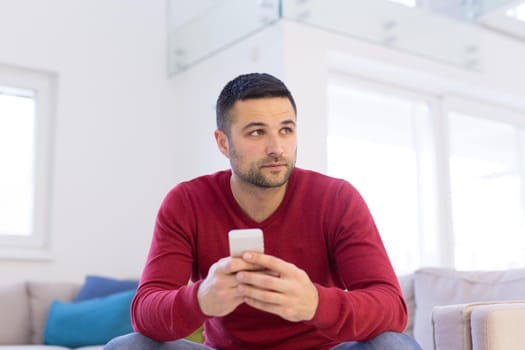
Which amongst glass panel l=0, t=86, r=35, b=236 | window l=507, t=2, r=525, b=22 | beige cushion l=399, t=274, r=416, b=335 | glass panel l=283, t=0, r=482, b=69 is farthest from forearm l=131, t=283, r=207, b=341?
window l=507, t=2, r=525, b=22

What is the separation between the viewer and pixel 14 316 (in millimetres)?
3197

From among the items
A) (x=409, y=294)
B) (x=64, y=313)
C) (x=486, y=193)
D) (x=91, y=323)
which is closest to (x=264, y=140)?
(x=409, y=294)

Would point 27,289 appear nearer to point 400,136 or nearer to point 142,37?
point 142,37

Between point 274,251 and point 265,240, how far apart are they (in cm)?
3

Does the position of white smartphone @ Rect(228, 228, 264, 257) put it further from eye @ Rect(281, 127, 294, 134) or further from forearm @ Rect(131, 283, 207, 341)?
eye @ Rect(281, 127, 294, 134)

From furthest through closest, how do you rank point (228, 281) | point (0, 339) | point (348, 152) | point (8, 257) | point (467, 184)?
1. point (467, 184)
2. point (348, 152)
3. point (8, 257)
4. point (0, 339)
5. point (228, 281)

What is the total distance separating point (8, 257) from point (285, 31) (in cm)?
181

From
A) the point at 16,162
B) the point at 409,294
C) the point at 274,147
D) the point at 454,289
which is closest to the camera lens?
the point at 274,147

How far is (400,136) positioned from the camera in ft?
13.3

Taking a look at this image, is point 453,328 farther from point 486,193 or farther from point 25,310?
point 486,193

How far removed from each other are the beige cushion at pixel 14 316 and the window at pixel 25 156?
1.44ft

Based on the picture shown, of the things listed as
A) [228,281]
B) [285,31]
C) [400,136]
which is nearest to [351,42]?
[285,31]

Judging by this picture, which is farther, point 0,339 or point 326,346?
point 0,339

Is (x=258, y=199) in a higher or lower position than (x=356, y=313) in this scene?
higher
